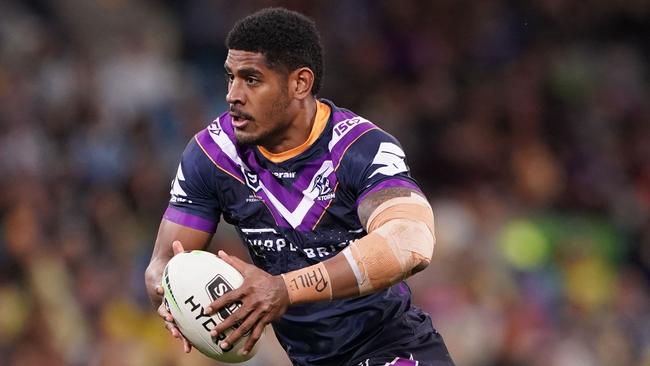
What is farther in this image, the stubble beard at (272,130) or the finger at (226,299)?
the stubble beard at (272,130)

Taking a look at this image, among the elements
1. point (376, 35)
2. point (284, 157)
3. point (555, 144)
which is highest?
point (284, 157)

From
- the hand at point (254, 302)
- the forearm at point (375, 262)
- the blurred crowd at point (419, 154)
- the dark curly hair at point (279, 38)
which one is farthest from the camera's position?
the blurred crowd at point (419, 154)

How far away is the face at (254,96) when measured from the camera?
17.9ft

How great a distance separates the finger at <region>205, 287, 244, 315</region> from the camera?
482cm

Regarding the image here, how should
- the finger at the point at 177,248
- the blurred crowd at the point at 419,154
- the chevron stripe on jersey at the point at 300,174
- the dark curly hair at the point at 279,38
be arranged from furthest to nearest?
the blurred crowd at the point at 419,154 < the chevron stripe on jersey at the point at 300,174 < the dark curly hair at the point at 279,38 < the finger at the point at 177,248

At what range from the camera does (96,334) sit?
9594 millimetres

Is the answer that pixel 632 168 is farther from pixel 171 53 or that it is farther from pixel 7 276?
pixel 7 276

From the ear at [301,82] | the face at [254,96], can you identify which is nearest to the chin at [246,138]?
the face at [254,96]

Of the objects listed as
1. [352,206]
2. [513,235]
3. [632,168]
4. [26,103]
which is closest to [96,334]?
[26,103]

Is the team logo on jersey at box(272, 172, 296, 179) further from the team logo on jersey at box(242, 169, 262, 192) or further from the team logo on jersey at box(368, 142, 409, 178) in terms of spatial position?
the team logo on jersey at box(368, 142, 409, 178)

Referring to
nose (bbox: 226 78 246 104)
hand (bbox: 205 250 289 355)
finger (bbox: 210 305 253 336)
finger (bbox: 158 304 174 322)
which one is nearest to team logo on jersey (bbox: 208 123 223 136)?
nose (bbox: 226 78 246 104)

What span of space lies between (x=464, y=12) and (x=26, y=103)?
4.77m

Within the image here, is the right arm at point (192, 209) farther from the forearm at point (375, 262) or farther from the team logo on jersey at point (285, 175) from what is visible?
the forearm at point (375, 262)

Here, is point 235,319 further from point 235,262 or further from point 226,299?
point 235,262
